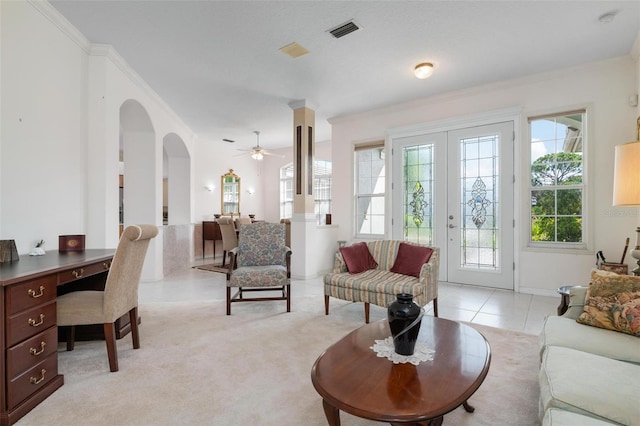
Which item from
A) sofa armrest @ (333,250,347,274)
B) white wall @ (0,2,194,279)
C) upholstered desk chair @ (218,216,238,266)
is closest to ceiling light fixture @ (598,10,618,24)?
sofa armrest @ (333,250,347,274)

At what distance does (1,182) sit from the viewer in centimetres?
238

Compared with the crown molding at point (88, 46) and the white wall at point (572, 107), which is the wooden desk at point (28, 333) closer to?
the crown molding at point (88, 46)

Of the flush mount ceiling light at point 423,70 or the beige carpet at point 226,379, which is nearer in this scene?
the beige carpet at point 226,379

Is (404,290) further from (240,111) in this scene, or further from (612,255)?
(240,111)

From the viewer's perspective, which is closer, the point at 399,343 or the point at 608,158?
the point at 399,343

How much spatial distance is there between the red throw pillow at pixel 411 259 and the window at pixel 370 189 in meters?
2.18

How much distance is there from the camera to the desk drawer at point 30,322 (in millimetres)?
1656

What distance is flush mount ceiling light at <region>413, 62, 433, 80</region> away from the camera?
3.77 meters

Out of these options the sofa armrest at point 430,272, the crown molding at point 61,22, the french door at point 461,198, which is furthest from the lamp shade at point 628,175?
the crown molding at point 61,22

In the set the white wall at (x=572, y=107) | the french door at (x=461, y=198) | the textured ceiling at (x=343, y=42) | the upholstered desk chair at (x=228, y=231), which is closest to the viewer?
the textured ceiling at (x=343, y=42)

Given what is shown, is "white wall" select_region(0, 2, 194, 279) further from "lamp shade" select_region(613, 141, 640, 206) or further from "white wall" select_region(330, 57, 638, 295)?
"lamp shade" select_region(613, 141, 640, 206)

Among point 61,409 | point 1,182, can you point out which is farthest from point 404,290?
point 1,182

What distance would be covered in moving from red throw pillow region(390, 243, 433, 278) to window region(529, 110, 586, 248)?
6.79 ft

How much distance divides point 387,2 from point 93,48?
317 centimetres
